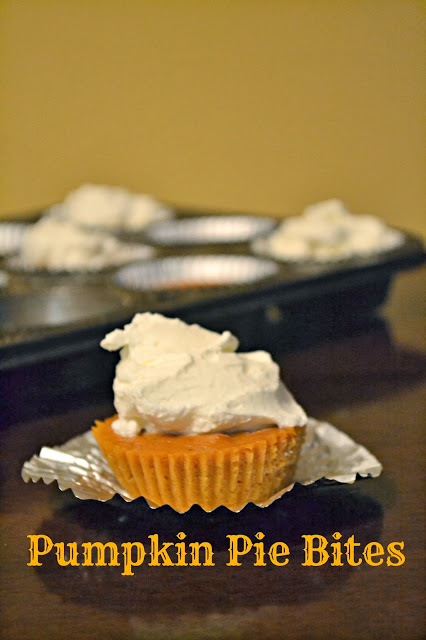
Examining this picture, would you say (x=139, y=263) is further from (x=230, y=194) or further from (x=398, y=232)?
(x=230, y=194)

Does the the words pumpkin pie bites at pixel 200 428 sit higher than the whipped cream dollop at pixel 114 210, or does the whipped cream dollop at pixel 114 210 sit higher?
the whipped cream dollop at pixel 114 210

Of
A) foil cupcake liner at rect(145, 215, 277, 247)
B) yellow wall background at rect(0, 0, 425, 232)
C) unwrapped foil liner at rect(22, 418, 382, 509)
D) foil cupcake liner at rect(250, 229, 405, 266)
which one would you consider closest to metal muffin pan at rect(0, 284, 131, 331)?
foil cupcake liner at rect(250, 229, 405, 266)

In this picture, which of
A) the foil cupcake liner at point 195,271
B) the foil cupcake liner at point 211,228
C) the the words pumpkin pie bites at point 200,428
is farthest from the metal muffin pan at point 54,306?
the the words pumpkin pie bites at point 200,428

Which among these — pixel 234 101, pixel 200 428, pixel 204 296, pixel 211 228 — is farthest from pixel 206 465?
pixel 234 101

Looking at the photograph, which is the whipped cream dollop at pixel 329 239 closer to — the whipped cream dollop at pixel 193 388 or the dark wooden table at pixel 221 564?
the dark wooden table at pixel 221 564

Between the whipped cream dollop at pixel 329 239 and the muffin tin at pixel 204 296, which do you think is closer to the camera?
the muffin tin at pixel 204 296

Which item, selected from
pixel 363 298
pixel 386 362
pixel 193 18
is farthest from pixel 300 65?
pixel 386 362
